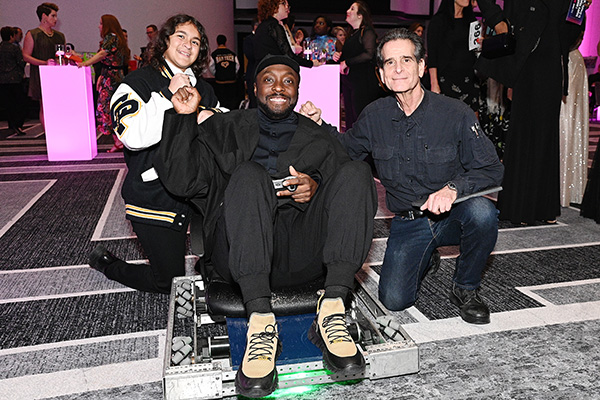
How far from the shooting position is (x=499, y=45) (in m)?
3.76

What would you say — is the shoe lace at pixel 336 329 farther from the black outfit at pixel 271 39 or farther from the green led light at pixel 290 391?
the black outfit at pixel 271 39

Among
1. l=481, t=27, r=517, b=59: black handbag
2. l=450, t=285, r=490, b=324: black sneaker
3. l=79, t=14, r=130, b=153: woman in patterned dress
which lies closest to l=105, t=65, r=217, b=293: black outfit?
l=450, t=285, r=490, b=324: black sneaker

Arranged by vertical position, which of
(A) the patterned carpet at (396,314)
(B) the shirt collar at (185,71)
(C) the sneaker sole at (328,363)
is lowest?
(A) the patterned carpet at (396,314)

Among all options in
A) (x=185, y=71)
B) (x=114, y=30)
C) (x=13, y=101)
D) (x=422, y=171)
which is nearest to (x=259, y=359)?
(x=422, y=171)

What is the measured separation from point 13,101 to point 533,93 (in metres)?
8.27

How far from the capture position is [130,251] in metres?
3.52

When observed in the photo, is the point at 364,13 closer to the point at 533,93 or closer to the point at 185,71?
the point at 533,93

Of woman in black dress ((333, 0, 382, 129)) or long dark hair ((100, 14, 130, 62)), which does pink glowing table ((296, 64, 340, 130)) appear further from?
long dark hair ((100, 14, 130, 62))

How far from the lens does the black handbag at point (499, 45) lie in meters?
3.73

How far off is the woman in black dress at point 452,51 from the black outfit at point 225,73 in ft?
17.3

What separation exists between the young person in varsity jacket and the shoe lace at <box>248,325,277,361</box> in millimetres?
893

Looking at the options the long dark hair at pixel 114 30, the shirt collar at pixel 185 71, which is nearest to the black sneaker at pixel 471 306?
the shirt collar at pixel 185 71

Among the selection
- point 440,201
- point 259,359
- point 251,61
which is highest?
point 251,61

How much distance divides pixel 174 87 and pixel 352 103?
4.36 m
